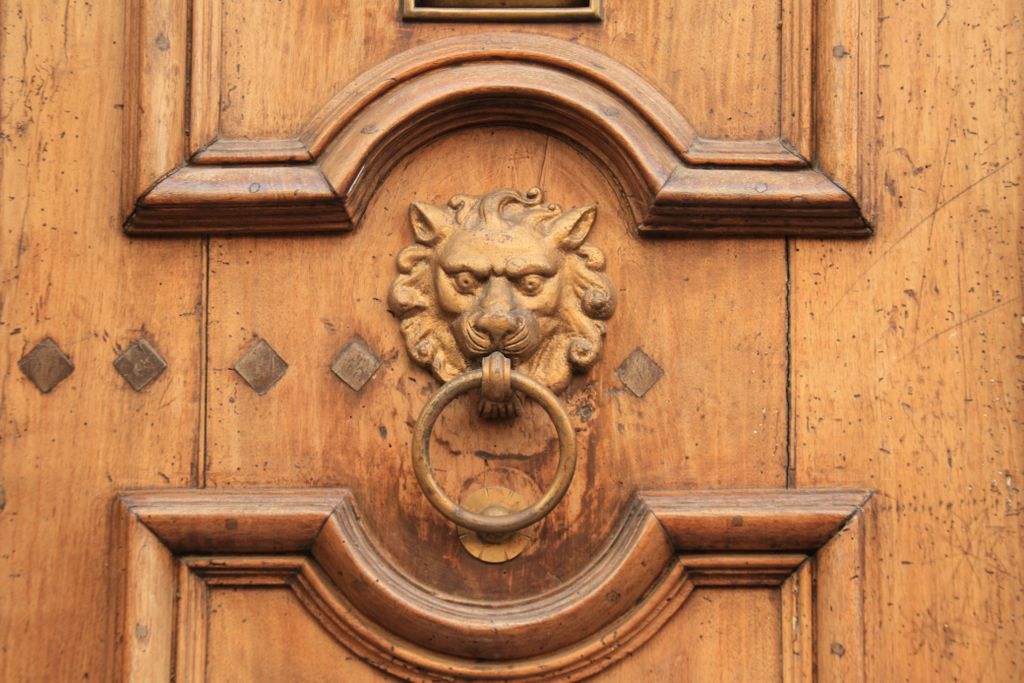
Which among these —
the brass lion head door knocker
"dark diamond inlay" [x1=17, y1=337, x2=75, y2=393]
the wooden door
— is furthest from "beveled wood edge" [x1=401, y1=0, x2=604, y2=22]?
"dark diamond inlay" [x1=17, y1=337, x2=75, y2=393]

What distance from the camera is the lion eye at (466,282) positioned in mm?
913

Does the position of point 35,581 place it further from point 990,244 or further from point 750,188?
point 990,244

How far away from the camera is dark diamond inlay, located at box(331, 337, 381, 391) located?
94cm

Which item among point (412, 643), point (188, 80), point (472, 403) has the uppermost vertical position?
point (188, 80)

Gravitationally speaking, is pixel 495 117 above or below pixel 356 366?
above

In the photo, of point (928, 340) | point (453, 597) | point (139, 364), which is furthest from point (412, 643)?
point (928, 340)

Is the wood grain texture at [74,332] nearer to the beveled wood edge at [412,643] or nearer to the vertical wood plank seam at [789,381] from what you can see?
the beveled wood edge at [412,643]

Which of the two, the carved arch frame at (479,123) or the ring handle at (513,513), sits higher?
the carved arch frame at (479,123)

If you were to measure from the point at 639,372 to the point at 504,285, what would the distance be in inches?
4.5

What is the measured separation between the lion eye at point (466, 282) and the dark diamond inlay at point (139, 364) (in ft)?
0.70

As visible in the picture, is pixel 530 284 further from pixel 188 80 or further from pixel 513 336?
pixel 188 80

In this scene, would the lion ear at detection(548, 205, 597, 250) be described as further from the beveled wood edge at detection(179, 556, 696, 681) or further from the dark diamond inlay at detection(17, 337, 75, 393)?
the dark diamond inlay at detection(17, 337, 75, 393)

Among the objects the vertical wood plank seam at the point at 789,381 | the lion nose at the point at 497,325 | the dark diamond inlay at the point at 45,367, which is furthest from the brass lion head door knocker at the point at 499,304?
the dark diamond inlay at the point at 45,367

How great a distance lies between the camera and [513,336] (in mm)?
892
